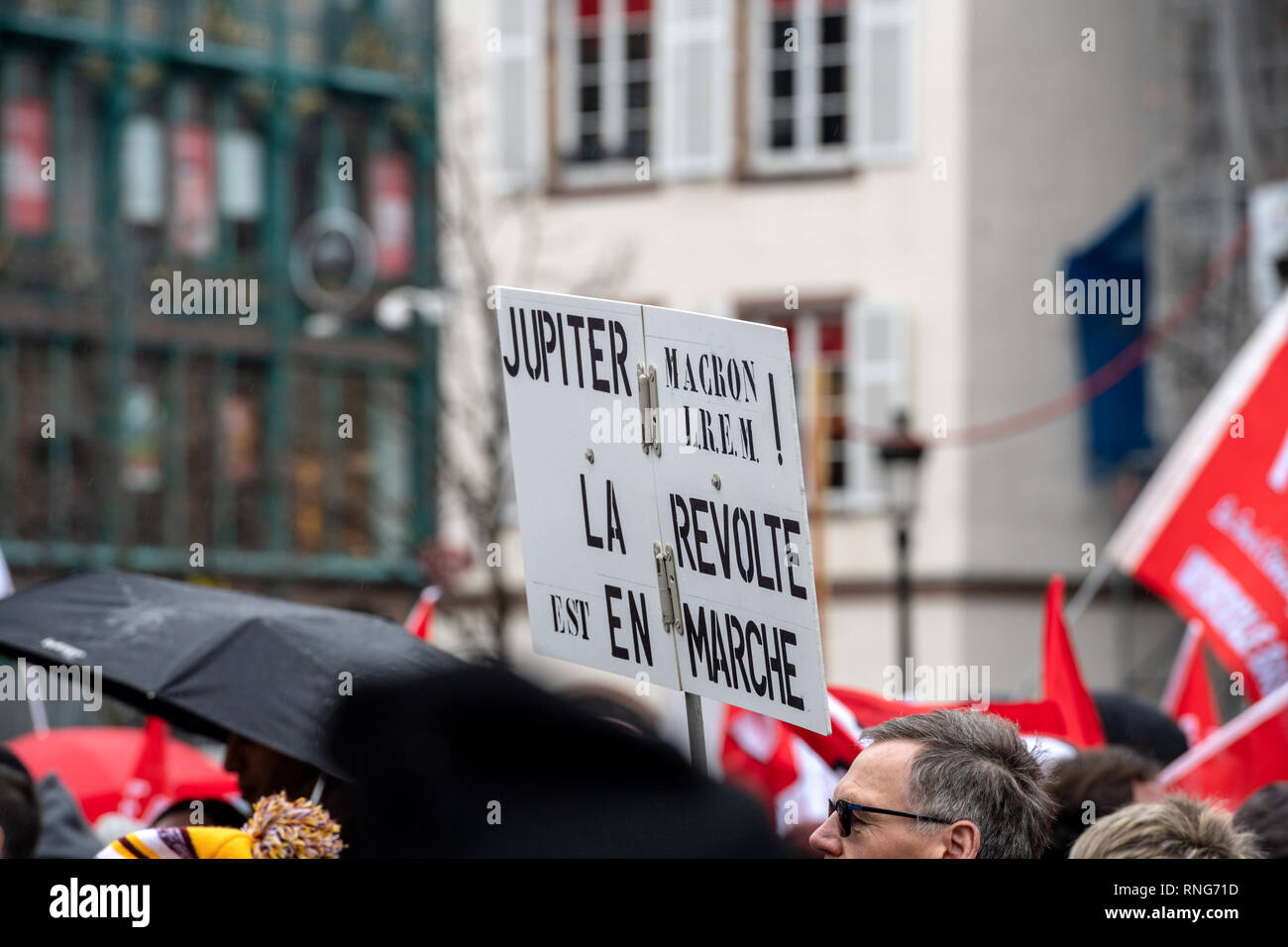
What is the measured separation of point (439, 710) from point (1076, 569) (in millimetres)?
19069

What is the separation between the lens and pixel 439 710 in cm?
229

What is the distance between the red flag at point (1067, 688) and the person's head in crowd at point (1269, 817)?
115cm

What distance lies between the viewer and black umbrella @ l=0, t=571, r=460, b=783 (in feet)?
14.1

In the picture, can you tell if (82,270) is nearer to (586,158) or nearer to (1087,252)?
(586,158)

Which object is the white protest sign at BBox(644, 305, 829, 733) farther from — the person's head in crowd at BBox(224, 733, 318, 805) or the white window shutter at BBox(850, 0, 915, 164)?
the white window shutter at BBox(850, 0, 915, 164)

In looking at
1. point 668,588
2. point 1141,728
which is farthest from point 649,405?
point 1141,728

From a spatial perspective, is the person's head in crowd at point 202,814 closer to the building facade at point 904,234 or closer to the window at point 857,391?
the building facade at point 904,234

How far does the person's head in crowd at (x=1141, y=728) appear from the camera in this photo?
6.11 metres

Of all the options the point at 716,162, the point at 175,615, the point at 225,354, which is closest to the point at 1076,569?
the point at 716,162

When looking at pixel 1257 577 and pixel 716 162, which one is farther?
pixel 716 162

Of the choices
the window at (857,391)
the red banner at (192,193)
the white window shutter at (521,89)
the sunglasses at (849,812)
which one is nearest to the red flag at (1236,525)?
the sunglasses at (849,812)
